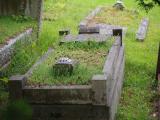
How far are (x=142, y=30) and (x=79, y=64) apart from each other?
22.5 ft

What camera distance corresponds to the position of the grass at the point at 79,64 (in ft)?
17.4

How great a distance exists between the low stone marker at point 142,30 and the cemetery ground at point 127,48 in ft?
0.48

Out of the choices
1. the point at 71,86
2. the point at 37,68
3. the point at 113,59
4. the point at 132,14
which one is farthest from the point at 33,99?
the point at 132,14

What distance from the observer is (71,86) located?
5023 millimetres

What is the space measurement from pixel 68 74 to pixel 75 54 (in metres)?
1.30

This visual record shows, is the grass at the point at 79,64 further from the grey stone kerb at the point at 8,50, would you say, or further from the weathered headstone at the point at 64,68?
the grey stone kerb at the point at 8,50

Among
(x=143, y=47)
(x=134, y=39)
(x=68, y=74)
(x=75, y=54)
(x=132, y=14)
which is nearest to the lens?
(x=68, y=74)

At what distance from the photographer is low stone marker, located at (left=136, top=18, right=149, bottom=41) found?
38.0 feet

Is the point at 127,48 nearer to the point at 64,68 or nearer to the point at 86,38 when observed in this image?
the point at 86,38

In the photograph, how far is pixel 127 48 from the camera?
34.8ft

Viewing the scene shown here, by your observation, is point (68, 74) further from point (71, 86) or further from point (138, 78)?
point (138, 78)

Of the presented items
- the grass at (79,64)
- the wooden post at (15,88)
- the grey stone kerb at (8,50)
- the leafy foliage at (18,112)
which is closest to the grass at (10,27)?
the grey stone kerb at (8,50)

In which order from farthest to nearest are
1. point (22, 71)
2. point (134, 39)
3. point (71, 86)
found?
point (134, 39) → point (22, 71) → point (71, 86)

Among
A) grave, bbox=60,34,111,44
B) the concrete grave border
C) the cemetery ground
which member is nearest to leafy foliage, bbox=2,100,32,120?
the concrete grave border
